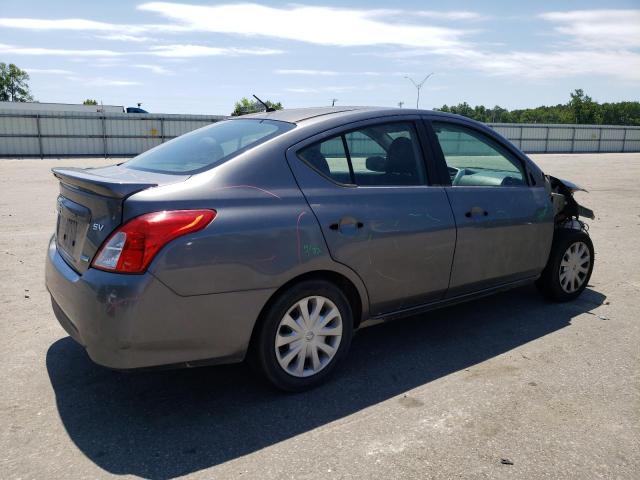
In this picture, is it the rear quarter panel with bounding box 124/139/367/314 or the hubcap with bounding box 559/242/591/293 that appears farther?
the hubcap with bounding box 559/242/591/293

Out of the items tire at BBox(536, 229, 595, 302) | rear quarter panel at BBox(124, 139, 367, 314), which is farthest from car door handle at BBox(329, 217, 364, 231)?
tire at BBox(536, 229, 595, 302)

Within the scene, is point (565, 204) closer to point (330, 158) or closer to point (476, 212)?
point (476, 212)

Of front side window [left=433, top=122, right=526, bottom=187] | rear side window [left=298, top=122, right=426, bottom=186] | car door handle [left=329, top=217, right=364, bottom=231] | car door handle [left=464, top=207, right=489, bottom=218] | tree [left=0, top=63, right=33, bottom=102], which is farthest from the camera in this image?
tree [left=0, top=63, right=33, bottom=102]

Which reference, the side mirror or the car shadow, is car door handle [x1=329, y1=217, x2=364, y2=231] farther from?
the car shadow

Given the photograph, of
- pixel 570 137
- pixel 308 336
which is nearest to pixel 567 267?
pixel 308 336

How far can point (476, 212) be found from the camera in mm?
3961

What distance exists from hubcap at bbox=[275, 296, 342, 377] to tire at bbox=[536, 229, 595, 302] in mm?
2379

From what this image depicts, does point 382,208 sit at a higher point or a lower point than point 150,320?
higher

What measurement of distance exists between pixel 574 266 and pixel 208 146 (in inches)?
133

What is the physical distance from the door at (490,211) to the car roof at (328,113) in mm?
298

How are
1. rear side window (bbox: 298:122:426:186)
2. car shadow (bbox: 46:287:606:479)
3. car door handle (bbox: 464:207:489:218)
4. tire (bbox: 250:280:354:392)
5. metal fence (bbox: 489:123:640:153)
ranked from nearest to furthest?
car shadow (bbox: 46:287:606:479) → tire (bbox: 250:280:354:392) → rear side window (bbox: 298:122:426:186) → car door handle (bbox: 464:207:489:218) → metal fence (bbox: 489:123:640:153)

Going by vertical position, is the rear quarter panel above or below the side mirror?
below

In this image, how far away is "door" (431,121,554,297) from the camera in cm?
392

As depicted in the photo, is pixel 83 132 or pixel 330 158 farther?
pixel 83 132
